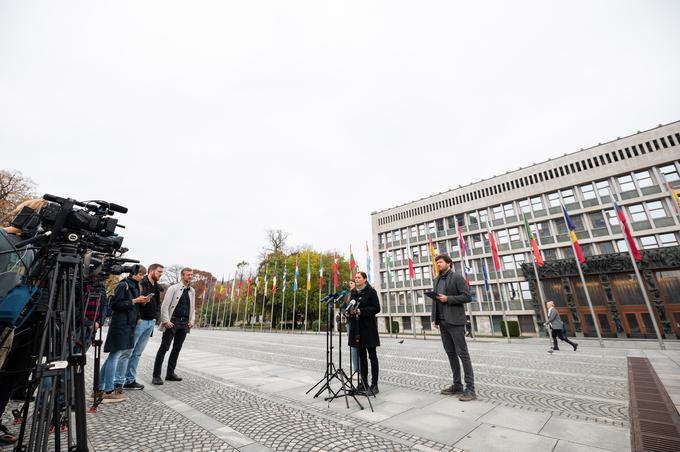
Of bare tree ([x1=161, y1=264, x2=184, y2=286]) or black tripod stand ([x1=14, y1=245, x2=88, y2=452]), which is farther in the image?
bare tree ([x1=161, y1=264, x2=184, y2=286])

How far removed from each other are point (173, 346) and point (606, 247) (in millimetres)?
35782

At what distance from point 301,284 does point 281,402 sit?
33.7 m

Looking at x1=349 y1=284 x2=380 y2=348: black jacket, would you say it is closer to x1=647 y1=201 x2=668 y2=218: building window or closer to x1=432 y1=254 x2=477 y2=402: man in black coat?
x1=432 y1=254 x2=477 y2=402: man in black coat

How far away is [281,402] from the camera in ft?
15.4

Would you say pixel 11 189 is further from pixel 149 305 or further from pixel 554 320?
pixel 554 320

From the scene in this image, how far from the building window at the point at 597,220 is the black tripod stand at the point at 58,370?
37583 millimetres

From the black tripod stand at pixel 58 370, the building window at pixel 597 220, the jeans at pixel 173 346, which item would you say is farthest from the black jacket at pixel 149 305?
the building window at pixel 597 220

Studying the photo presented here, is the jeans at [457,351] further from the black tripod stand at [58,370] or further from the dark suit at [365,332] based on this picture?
the black tripod stand at [58,370]

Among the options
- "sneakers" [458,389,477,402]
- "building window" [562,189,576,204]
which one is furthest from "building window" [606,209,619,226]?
"sneakers" [458,389,477,402]

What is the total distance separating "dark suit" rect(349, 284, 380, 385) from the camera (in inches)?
200

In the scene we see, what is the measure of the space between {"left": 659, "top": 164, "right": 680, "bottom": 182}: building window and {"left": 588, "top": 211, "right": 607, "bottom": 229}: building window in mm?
5502

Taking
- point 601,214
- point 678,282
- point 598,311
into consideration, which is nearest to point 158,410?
point 598,311

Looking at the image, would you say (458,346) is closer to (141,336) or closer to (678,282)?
(141,336)

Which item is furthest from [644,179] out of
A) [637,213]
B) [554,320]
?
[554,320]
